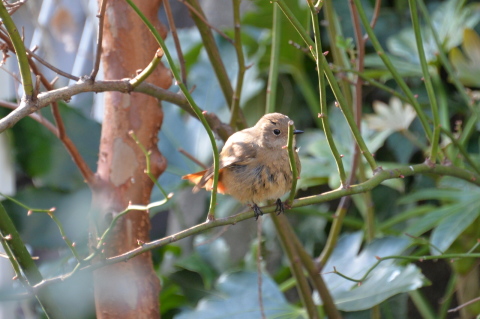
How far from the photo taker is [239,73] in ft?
4.76

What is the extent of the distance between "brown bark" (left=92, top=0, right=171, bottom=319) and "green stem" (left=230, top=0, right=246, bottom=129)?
199 millimetres

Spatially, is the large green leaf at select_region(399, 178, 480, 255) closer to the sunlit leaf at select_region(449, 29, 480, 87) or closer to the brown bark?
the sunlit leaf at select_region(449, 29, 480, 87)

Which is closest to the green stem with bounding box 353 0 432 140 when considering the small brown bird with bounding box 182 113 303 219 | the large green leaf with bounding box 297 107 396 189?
the small brown bird with bounding box 182 113 303 219

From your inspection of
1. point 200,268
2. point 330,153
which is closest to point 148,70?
point 330,153

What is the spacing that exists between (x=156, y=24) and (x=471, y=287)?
1487mm

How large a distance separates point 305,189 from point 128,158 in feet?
2.93

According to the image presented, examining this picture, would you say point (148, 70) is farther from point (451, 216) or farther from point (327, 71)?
point (451, 216)

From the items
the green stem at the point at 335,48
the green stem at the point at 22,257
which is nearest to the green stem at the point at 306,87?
the green stem at the point at 335,48

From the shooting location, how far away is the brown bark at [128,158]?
4.48 feet

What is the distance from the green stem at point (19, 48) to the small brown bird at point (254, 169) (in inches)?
23.6

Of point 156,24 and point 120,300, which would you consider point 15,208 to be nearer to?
point 120,300

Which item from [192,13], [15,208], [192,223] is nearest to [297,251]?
[192,13]

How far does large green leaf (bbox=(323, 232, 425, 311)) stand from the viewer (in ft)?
5.11

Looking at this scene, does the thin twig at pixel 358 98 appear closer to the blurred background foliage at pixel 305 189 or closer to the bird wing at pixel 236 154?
the blurred background foliage at pixel 305 189
